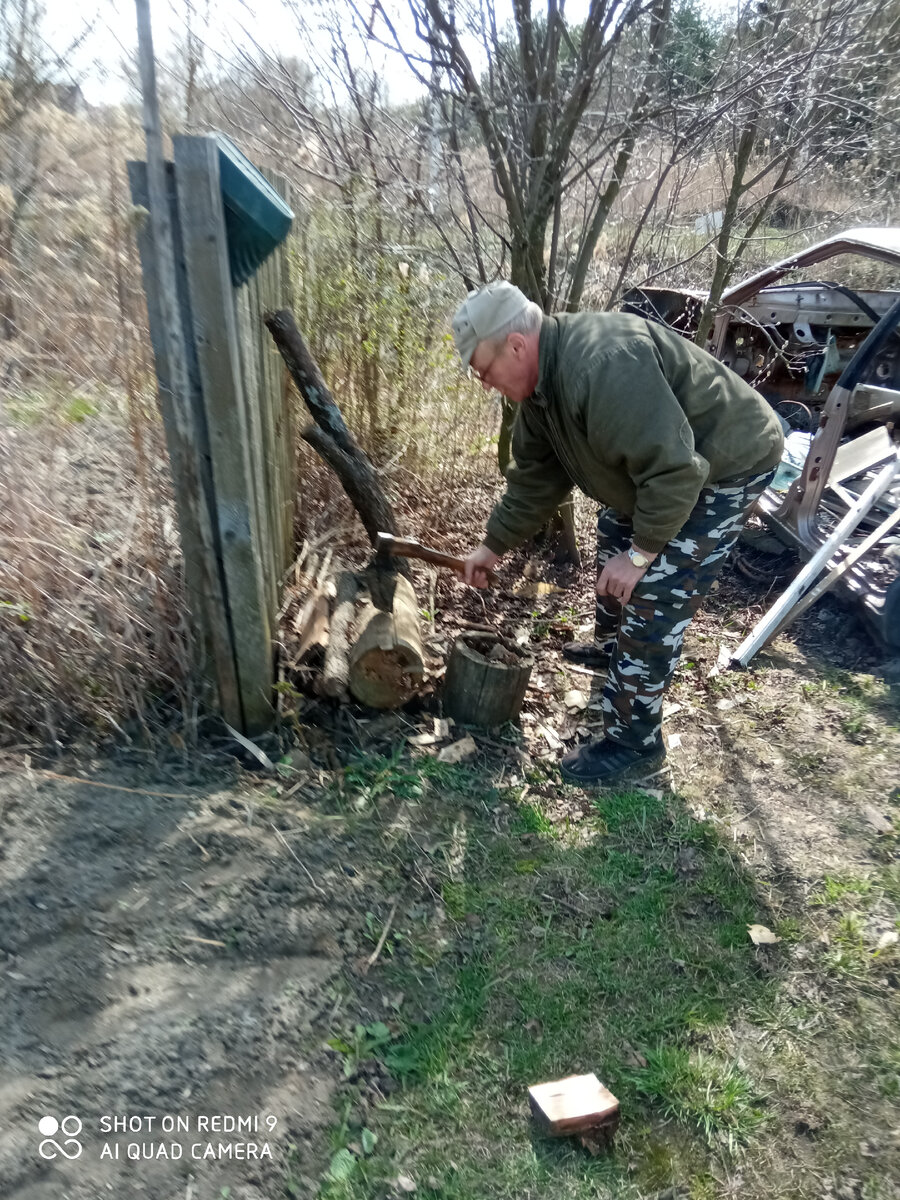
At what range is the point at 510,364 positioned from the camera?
2666 mm

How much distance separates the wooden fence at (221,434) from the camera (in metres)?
2.45

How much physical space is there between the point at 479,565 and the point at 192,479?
126 centimetres

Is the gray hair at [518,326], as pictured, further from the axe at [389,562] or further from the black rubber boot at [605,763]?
the black rubber boot at [605,763]

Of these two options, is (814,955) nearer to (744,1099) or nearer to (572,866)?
(744,1099)

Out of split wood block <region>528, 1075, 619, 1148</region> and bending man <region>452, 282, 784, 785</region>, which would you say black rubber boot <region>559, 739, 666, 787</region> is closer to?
bending man <region>452, 282, 784, 785</region>

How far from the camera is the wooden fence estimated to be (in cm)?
245

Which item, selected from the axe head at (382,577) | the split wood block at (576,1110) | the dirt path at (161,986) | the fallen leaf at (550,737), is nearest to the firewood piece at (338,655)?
the axe head at (382,577)

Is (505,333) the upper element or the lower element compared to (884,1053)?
upper

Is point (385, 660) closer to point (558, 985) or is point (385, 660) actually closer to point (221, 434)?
point (221, 434)

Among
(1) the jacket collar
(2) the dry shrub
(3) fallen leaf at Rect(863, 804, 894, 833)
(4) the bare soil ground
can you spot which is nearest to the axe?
(4) the bare soil ground

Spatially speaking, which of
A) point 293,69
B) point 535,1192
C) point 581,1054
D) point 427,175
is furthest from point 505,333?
point 293,69

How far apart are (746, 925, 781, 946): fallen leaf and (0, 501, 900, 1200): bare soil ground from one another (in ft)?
0.09

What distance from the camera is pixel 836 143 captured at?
5070 millimetres

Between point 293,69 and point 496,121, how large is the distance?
71.0 inches
